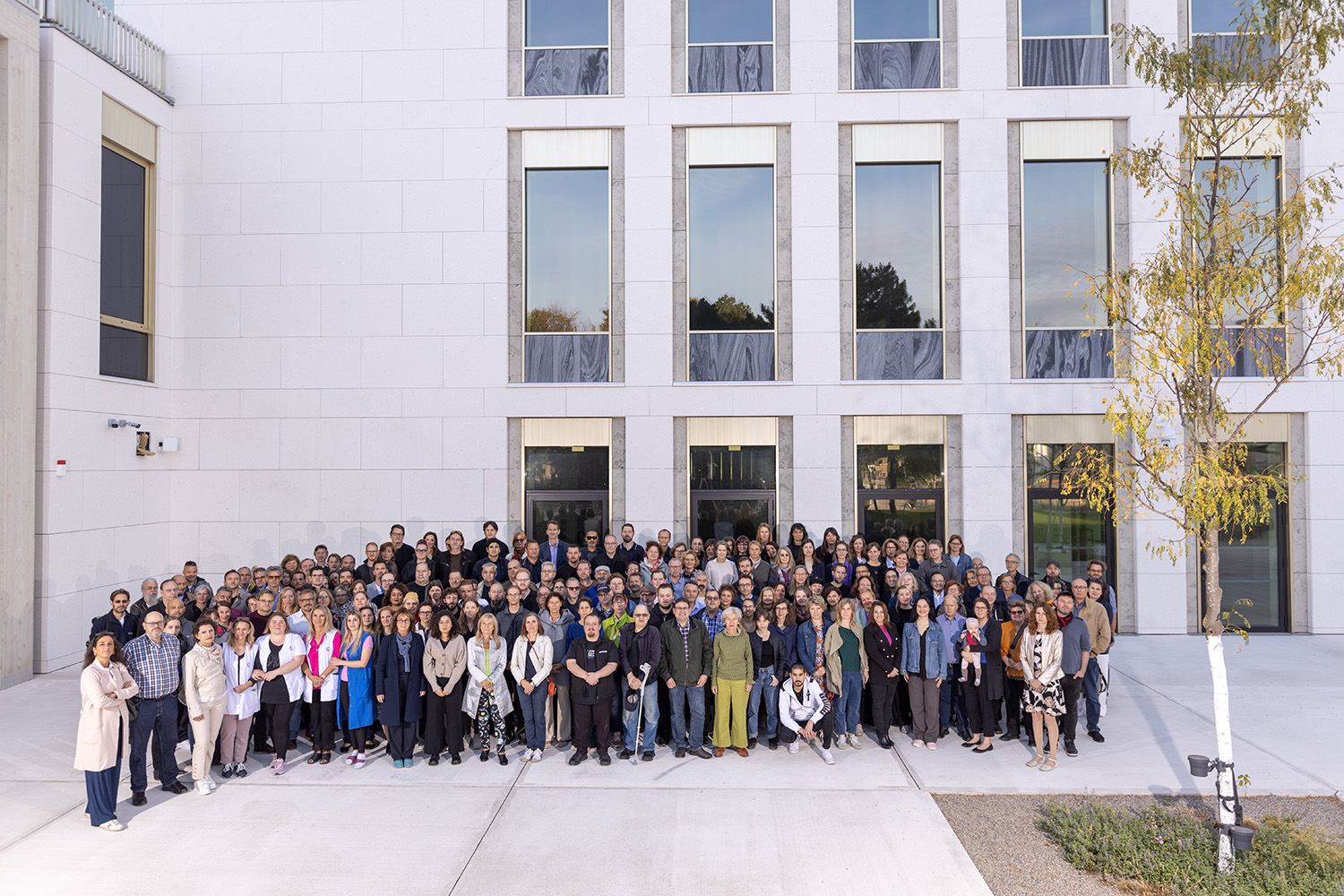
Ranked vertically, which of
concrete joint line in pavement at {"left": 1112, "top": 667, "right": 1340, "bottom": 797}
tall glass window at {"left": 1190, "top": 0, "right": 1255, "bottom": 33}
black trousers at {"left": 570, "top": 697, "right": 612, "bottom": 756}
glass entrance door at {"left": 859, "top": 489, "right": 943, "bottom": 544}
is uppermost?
tall glass window at {"left": 1190, "top": 0, "right": 1255, "bottom": 33}

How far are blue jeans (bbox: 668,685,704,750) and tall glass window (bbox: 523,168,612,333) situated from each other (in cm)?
820

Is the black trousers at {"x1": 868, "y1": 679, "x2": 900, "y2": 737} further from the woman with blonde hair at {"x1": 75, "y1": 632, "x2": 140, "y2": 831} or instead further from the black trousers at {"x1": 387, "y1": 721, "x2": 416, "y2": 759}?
the woman with blonde hair at {"x1": 75, "y1": 632, "x2": 140, "y2": 831}

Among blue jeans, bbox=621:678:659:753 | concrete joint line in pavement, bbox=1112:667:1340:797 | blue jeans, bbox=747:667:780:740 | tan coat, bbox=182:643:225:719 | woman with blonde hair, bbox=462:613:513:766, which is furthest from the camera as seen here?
blue jeans, bbox=747:667:780:740

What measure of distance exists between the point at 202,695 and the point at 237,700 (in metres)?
0.38

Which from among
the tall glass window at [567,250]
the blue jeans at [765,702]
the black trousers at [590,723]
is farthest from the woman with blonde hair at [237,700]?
the tall glass window at [567,250]

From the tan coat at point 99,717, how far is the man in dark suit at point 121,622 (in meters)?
2.65

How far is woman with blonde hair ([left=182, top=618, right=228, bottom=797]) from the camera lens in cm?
781

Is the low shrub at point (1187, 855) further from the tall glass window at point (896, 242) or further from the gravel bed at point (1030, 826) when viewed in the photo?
the tall glass window at point (896, 242)

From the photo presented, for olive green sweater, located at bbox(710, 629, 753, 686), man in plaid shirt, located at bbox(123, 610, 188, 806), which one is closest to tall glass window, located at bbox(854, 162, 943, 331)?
olive green sweater, located at bbox(710, 629, 753, 686)

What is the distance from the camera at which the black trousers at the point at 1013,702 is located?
29.8 ft

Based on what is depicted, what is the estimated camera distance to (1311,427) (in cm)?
1452

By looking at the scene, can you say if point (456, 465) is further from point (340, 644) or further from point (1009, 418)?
point (1009, 418)

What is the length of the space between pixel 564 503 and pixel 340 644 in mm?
6845

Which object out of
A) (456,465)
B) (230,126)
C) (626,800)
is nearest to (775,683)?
(626,800)
